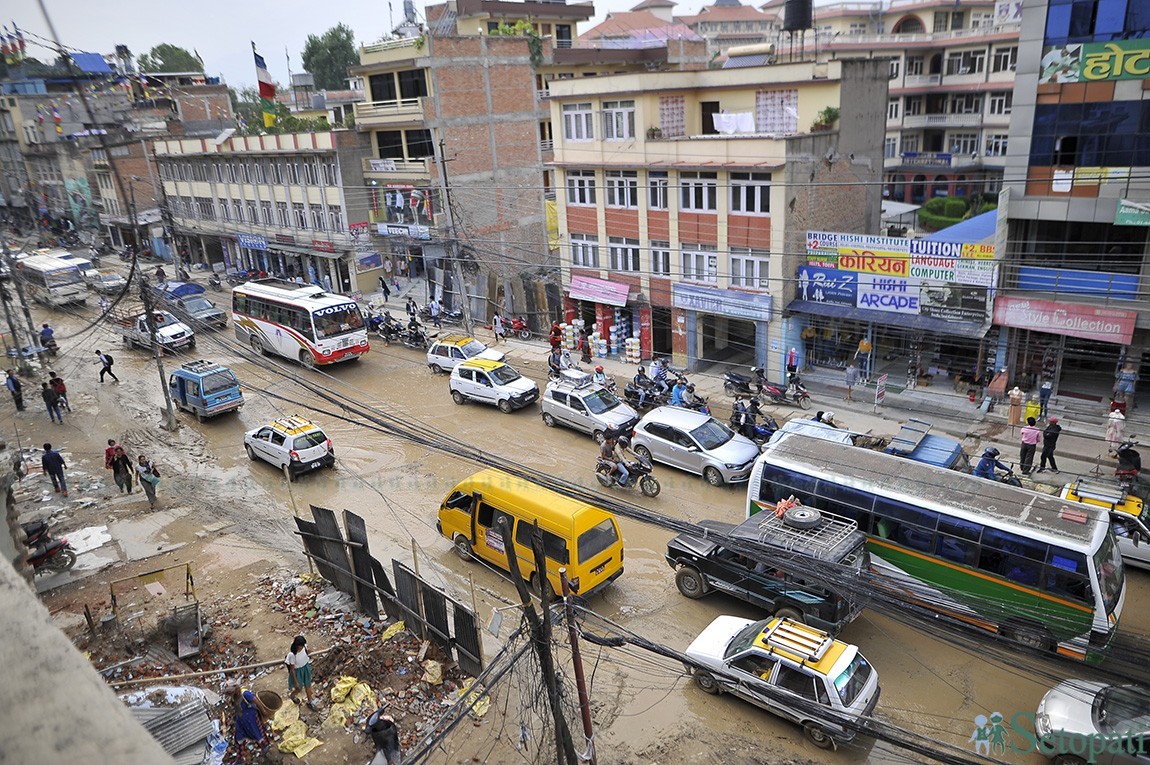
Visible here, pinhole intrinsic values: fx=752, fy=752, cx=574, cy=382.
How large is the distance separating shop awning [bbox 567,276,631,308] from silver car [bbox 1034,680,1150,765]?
62.9ft

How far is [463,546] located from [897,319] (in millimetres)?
14190

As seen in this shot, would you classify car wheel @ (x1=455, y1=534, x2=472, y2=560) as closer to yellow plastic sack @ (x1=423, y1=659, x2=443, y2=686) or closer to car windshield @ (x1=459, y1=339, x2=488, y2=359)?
yellow plastic sack @ (x1=423, y1=659, x2=443, y2=686)

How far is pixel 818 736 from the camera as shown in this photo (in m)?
10.2

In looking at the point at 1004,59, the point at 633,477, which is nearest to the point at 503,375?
the point at 633,477

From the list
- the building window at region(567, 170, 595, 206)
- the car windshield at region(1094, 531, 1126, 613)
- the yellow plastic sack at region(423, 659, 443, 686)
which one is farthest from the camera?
the building window at region(567, 170, 595, 206)

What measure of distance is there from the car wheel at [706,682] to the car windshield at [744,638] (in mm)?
492

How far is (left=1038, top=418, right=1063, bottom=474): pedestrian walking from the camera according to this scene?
56.0ft

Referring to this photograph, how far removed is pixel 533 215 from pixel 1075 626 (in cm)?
3269

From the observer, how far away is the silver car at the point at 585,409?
2055 centimetres

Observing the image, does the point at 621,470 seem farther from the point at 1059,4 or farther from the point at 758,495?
the point at 1059,4

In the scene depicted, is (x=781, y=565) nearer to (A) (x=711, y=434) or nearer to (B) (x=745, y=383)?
(A) (x=711, y=434)

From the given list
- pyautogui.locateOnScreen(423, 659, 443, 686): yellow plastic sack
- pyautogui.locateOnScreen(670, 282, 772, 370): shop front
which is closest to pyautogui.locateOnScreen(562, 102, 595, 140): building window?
pyautogui.locateOnScreen(670, 282, 772, 370): shop front

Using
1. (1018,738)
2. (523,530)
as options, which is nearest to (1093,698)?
(1018,738)

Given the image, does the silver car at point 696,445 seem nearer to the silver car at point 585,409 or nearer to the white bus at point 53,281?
the silver car at point 585,409
